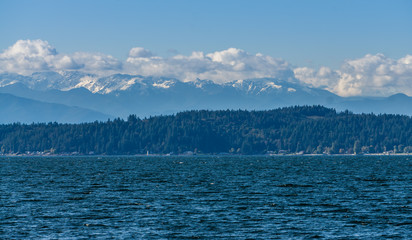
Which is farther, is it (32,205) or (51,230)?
(32,205)

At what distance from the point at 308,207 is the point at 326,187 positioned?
2926 centimetres

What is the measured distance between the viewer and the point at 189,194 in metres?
90.4

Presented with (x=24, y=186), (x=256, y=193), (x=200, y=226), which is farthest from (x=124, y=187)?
(x=200, y=226)

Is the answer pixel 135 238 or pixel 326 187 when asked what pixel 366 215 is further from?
pixel 326 187

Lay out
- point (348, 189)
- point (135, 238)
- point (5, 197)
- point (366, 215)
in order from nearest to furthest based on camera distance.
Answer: point (135, 238), point (366, 215), point (5, 197), point (348, 189)

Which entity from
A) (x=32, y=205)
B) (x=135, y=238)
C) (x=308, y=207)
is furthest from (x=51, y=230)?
(x=308, y=207)

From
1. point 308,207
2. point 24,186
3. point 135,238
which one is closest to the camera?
point 135,238

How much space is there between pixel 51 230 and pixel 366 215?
30781 mm

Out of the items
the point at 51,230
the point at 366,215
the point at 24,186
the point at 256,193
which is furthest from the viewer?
the point at 24,186

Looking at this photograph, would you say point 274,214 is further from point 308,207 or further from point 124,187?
Result: point 124,187

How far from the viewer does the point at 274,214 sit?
67938 millimetres

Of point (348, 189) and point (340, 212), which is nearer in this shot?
point (340, 212)

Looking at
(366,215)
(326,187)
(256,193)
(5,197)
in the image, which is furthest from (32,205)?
(326,187)

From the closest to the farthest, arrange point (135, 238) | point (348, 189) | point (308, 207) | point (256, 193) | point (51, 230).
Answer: point (135, 238) < point (51, 230) < point (308, 207) < point (256, 193) < point (348, 189)
